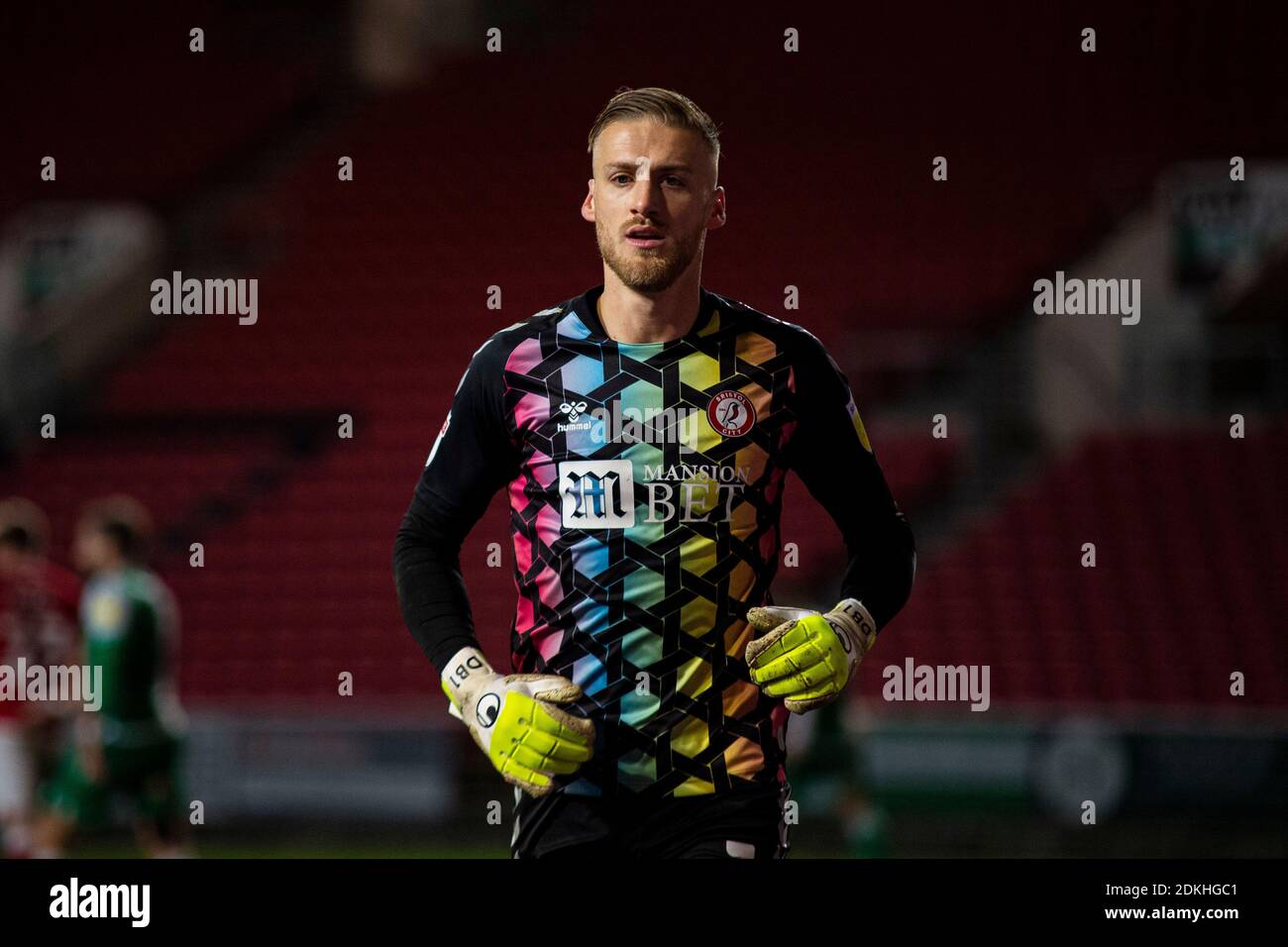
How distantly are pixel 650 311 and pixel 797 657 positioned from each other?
745 millimetres

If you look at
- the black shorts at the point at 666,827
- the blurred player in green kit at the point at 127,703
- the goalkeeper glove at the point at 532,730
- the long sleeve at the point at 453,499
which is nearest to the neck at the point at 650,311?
the long sleeve at the point at 453,499

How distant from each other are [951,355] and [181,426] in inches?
226

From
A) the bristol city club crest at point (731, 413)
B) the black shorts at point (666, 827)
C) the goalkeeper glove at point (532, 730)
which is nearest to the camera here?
the goalkeeper glove at point (532, 730)

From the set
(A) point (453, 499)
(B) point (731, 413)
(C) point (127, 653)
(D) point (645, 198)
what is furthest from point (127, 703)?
(D) point (645, 198)

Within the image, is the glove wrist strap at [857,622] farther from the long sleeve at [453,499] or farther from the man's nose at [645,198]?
the man's nose at [645,198]

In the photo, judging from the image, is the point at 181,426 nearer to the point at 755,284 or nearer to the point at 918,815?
the point at 755,284

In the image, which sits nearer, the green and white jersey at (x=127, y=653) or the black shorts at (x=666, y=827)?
the black shorts at (x=666, y=827)

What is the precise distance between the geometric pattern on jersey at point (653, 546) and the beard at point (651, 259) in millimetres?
154

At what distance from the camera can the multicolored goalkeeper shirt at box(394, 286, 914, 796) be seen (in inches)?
120

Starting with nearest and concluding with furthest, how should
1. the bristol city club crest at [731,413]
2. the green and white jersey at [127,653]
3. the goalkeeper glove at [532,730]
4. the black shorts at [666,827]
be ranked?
the goalkeeper glove at [532,730]
the black shorts at [666,827]
the bristol city club crest at [731,413]
the green and white jersey at [127,653]

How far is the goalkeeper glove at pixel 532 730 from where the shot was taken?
2.92m

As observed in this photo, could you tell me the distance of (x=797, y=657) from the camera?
9.79ft
